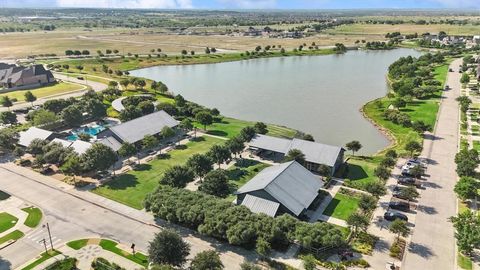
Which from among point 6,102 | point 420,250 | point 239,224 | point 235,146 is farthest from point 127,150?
point 6,102

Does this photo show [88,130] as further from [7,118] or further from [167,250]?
[167,250]

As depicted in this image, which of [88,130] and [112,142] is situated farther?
[88,130]

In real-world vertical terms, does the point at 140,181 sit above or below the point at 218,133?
below

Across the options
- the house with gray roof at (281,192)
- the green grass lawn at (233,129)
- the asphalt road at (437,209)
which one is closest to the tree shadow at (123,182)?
the house with gray roof at (281,192)

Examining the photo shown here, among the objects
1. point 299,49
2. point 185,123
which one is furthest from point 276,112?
point 299,49

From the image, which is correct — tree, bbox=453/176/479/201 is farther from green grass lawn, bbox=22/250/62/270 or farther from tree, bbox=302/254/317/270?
green grass lawn, bbox=22/250/62/270

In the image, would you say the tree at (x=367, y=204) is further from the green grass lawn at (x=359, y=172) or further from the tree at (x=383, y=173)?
the tree at (x=383, y=173)
